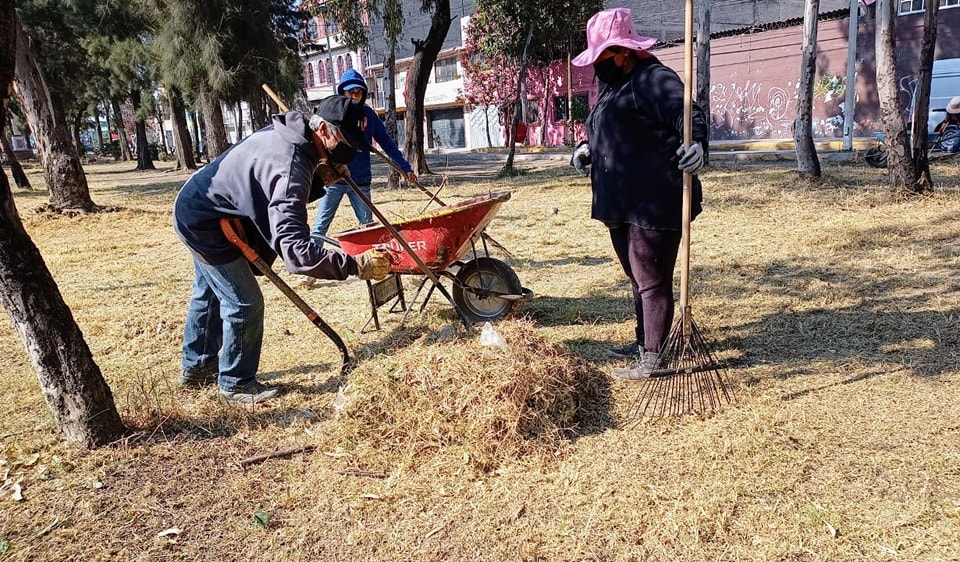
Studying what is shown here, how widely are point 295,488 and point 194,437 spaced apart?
0.72m

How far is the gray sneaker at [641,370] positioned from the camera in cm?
345

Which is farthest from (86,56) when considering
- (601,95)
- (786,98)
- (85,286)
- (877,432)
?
(877,432)

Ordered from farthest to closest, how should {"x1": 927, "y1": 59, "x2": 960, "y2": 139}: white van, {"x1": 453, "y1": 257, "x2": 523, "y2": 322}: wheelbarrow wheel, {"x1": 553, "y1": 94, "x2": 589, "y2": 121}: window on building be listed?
{"x1": 553, "y1": 94, "x2": 589, "y2": 121}: window on building
{"x1": 927, "y1": 59, "x2": 960, "y2": 139}: white van
{"x1": 453, "y1": 257, "x2": 523, "y2": 322}: wheelbarrow wheel

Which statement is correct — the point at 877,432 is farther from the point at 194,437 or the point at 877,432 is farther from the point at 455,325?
the point at 194,437

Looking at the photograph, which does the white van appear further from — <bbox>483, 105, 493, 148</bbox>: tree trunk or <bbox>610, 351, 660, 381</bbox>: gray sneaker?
<bbox>483, 105, 493, 148</bbox>: tree trunk

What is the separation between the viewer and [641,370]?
11.4 feet

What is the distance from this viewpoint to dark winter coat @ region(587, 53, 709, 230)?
310 centimetres

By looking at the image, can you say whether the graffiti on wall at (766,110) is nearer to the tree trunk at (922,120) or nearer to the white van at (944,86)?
the white van at (944,86)

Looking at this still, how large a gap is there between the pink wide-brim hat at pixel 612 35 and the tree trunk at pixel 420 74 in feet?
37.6

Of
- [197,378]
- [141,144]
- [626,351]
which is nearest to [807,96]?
[626,351]

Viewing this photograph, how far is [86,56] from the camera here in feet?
75.1

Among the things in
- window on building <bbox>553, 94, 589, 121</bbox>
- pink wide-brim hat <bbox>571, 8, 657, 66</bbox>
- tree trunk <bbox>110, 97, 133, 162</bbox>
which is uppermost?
tree trunk <bbox>110, 97, 133, 162</bbox>

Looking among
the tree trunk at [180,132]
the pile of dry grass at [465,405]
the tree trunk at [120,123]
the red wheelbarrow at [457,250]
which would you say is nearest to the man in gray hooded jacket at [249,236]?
the pile of dry grass at [465,405]

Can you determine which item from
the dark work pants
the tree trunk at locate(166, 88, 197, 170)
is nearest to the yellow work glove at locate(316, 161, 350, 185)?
the dark work pants
